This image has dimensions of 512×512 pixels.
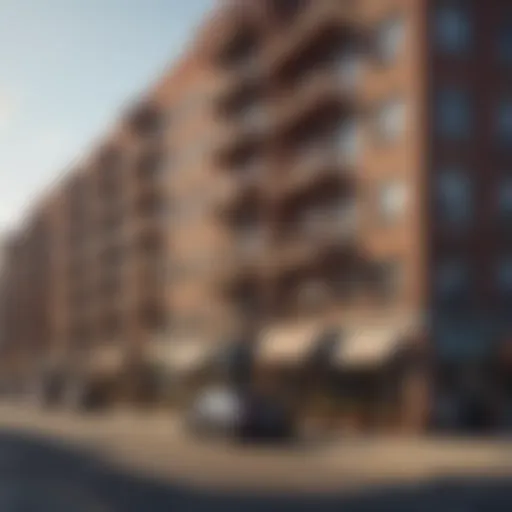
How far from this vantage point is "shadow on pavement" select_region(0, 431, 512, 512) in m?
12.1

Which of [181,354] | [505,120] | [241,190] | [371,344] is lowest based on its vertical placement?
[371,344]

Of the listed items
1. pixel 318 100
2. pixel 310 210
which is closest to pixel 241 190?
pixel 310 210

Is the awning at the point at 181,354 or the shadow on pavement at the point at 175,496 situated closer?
the shadow on pavement at the point at 175,496

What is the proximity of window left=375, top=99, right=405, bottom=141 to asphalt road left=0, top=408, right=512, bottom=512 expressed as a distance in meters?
10.00

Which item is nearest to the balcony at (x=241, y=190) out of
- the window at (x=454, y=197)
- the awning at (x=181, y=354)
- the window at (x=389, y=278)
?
the awning at (x=181, y=354)

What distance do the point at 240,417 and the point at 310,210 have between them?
1206cm

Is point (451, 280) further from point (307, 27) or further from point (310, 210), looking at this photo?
point (307, 27)

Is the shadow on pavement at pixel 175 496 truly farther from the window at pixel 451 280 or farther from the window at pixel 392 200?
the window at pixel 392 200

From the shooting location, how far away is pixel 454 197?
28641 millimetres

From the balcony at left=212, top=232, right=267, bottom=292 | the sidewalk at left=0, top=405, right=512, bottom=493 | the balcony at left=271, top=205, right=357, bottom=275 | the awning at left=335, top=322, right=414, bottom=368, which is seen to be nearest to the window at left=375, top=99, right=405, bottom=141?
the balcony at left=271, top=205, right=357, bottom=275

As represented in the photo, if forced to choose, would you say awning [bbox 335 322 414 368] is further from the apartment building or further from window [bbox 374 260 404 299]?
window [bbox 374 260 404 299]

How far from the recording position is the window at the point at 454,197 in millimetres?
28469

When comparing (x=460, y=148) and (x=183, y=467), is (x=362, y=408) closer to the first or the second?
(x=460, y=148)

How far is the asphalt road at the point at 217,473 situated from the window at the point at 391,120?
10.00 meters
